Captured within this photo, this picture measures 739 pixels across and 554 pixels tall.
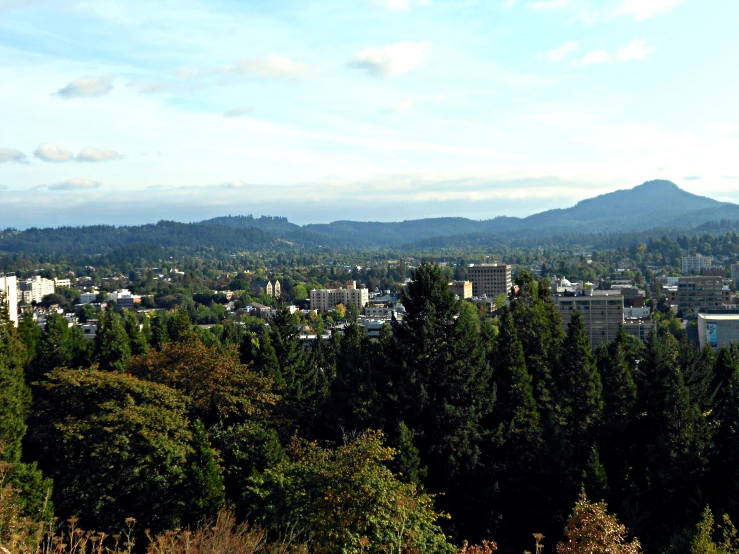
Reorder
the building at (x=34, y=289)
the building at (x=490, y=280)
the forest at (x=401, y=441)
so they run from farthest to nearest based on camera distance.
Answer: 1. the building at (x=490, y=280)
2. the building at (x=34, y=289)
3. the forest at (x=401, y=441)

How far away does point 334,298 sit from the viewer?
94.2 meters

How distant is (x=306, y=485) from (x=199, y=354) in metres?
7.41

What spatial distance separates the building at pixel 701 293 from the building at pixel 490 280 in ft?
100

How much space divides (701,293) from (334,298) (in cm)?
4076

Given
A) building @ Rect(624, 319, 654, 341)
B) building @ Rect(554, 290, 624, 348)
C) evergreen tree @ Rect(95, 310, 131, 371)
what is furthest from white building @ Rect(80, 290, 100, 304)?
evergreen tree @ Rect(95, 310, 131, 371)

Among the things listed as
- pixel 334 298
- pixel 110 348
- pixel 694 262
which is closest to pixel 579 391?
pixel 110 348

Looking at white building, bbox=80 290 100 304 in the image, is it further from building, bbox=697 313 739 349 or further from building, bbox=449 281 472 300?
building, bbox=697 313 739 349

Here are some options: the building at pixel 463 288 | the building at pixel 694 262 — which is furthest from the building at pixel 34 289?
the building at pixel 694 262

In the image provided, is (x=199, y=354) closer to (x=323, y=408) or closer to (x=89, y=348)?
(x=323, y=408)

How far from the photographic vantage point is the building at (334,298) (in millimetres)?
93000

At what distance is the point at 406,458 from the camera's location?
15305 mm

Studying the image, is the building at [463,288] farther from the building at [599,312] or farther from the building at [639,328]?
the building at [599,312]

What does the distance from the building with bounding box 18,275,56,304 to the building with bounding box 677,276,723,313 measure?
246 ft

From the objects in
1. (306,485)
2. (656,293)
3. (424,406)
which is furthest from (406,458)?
(656,293)
